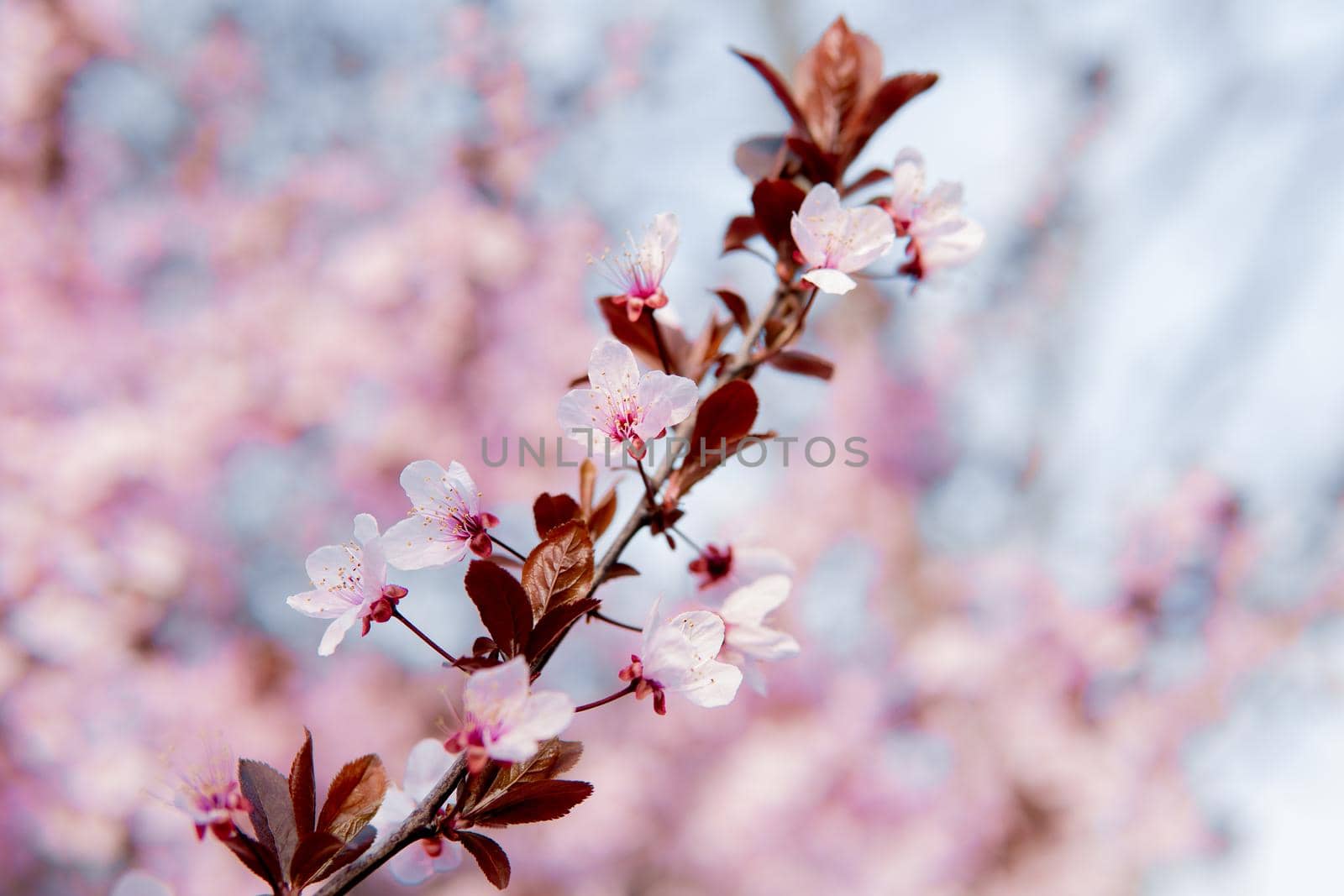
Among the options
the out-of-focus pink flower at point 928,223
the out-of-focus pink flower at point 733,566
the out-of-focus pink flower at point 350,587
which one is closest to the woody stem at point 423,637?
the out-of-focus pink flower at point 350,587

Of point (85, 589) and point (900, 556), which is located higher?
point (85, 589)

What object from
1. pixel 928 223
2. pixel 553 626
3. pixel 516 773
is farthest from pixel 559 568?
pixel 928 223

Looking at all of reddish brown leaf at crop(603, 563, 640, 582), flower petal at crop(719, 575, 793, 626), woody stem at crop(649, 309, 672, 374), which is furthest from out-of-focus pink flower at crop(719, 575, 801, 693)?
woody stem at crop(649, 309, 672, 374)

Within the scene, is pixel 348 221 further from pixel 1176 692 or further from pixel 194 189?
pixel 1176 692

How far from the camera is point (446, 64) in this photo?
4.81m

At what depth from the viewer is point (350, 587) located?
0.58m

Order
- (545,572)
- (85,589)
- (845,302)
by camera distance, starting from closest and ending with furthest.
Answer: (545,572) → (85,589) → (845,302)

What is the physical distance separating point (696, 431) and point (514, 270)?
4287 mm

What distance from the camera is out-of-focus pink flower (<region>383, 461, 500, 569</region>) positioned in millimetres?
577

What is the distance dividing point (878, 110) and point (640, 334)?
341mm

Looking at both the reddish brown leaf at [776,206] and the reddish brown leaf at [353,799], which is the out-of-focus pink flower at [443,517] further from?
the reddish brown leaf at [776,206]

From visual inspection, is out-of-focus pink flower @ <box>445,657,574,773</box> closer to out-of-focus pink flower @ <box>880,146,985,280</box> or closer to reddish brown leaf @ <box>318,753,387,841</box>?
reddish brown leaf @ <box>318,753,387,841</box>

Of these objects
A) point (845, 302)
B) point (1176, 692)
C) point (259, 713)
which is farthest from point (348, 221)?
point (1176, 692)

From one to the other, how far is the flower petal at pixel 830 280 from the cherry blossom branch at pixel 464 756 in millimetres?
115
